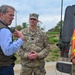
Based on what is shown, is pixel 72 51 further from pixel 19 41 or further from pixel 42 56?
A: pixel 42 56

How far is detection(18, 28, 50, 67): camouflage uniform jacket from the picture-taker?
5.83 m

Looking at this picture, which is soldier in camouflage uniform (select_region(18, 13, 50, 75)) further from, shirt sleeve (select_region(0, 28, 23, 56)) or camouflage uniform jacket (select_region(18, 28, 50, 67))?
shirt sleeve (select_region(0, 28, 23, 56))

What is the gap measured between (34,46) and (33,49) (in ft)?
0.18

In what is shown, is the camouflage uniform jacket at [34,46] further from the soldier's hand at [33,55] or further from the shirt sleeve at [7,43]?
the shirt sleeve at [7,43]

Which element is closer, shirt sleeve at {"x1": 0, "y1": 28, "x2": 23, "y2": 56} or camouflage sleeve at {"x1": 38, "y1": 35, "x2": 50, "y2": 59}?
shirt sleeve at {"x1": 0, "y1": 28, "x2": 23, "y2": 56}

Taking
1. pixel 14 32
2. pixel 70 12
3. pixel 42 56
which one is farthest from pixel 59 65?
pixel 14 32

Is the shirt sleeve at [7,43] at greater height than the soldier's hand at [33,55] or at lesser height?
greater

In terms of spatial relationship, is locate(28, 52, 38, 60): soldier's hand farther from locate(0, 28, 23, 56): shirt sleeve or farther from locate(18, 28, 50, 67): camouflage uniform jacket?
locate(0, 28, 23, 56): shirt sleeve

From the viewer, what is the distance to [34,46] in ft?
19.1

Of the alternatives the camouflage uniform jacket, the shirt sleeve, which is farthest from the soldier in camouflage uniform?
the shirt sleeve

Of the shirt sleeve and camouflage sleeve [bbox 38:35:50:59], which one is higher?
the shirt sleeve

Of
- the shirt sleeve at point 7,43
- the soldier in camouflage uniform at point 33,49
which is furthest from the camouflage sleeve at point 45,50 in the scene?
the shirt sleeve at point 7,43

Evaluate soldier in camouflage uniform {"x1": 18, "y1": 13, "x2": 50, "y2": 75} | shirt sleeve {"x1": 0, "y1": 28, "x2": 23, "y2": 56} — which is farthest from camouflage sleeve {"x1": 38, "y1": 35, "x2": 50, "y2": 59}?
shirt sleeve {"x1": 0, "y1": 28, "x2": 23, "y2": 56}

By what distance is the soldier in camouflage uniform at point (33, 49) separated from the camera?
19.1ft
